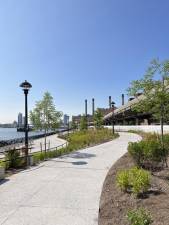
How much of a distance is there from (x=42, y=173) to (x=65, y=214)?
5.10 m

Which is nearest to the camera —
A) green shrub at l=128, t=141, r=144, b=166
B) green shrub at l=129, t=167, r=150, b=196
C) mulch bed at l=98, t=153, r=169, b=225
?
mulch bed at l=98, t=153, r=169, b=225

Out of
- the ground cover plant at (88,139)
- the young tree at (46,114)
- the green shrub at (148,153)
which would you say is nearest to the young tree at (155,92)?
the green shrub at (148,153)

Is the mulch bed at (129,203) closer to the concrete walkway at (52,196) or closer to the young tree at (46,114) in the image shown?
the concrete walkway at (52,196)

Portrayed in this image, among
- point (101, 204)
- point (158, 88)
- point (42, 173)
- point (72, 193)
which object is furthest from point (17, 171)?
point (158, 88)

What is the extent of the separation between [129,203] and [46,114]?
2251cm

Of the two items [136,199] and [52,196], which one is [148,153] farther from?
[52,196]

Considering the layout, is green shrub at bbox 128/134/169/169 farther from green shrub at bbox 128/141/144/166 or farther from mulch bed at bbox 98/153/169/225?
mulch bed at bbox 98/153/169/225

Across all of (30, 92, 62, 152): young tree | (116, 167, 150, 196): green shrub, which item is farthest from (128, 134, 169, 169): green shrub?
(30, 92, 62, 152): young tree

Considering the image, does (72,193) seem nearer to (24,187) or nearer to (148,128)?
(24,187)

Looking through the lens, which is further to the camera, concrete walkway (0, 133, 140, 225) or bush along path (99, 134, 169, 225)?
concrete walkway (0, 133, 140, 225)

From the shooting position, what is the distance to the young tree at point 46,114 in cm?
2858

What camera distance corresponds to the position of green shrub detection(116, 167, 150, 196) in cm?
719

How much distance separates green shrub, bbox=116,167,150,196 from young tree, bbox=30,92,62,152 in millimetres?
21017

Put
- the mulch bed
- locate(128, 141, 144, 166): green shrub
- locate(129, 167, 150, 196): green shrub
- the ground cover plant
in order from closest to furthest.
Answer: the mulch bed, locate(129, 167, 150, 196): green shrub, locate(128, 141, 144, 166): green shrub, the ground cover plant
